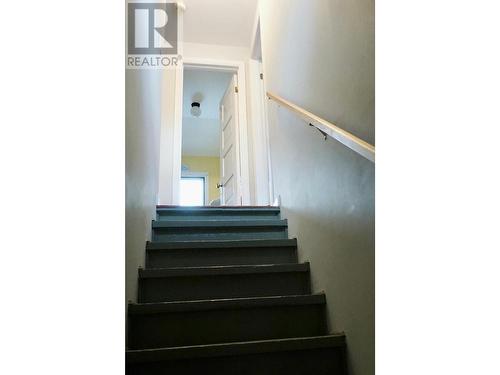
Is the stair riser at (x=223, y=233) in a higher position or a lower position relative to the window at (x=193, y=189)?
lower

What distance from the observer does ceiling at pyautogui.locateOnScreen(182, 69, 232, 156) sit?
576cm

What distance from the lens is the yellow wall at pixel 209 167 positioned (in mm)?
8320

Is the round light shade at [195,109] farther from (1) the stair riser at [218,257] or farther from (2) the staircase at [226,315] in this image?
(1) the stair riser at [218,257]

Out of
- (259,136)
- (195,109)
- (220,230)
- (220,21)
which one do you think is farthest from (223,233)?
(195,109)

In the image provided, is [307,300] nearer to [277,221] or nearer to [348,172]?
[348,172]

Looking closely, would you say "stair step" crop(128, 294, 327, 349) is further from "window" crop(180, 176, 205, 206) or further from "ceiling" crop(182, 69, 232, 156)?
"window" crop(180, 176, 205, 206)

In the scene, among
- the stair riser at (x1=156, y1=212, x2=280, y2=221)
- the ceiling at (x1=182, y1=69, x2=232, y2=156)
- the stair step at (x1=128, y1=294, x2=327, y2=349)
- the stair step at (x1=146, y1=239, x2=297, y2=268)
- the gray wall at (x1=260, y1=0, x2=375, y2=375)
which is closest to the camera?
the gray wall at (x1=260, y1=0, x2=375, y2=375)

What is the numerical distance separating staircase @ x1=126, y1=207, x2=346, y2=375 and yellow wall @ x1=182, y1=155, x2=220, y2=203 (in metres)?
5.72

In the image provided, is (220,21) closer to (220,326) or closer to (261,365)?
(220,326)

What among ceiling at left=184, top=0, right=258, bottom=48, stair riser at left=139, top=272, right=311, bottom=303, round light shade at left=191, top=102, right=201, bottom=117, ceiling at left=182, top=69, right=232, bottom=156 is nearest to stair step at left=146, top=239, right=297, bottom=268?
stair riser at left=139, top=272, right=311, bottom=303

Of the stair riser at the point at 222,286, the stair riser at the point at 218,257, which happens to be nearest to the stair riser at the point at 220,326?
the stair riser at the point at 222,286

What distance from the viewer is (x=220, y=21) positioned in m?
4.66

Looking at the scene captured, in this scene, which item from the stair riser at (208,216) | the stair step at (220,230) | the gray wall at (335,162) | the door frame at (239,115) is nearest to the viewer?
the gray wall at (335,162)

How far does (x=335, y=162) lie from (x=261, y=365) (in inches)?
34.6
